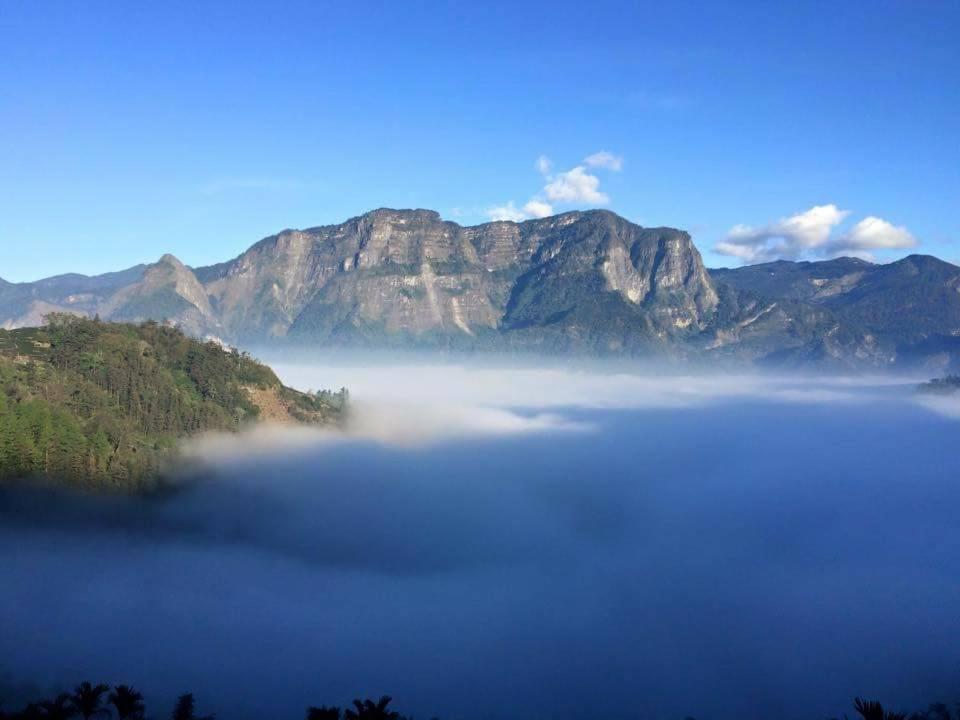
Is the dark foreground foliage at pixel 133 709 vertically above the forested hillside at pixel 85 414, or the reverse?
the forested hillside at pixel 85 414

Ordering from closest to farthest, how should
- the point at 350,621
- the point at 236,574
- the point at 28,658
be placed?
the point at 28,658 < the point at 350,621 < the point at 236,574

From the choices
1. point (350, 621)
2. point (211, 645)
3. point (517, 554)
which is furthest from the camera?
point (517, 554)

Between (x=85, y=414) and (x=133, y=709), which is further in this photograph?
(x=85, y=414)

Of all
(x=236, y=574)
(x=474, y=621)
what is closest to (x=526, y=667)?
(x=474, y=621)

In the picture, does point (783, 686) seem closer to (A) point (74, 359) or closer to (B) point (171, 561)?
(B) point (171, 561)

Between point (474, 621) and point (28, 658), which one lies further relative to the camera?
point (474, 621)

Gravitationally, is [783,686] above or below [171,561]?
below

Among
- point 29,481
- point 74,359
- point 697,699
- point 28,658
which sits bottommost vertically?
point 697,699

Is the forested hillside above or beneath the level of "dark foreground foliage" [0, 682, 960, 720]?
above

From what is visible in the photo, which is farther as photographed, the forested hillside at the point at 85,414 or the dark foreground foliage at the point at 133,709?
the forested hillside at the point at 85,414

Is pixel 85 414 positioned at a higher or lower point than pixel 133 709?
higher

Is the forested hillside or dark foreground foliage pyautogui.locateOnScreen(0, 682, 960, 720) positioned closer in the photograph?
dark foreground foliage pyautogui.locateOnScreen(0, 682, 960, 720)
